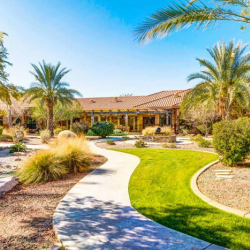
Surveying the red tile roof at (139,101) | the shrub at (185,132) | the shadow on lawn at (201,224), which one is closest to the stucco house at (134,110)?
the red tile roof at (139,101)

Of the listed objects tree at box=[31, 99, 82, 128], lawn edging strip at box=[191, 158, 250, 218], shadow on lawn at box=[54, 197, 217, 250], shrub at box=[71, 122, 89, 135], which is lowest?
shadow on lawn at box=[54, 197, 217, 250]

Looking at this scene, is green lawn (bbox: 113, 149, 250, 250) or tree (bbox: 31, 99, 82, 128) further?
tree (bbox: 31, 99, 82, 128)

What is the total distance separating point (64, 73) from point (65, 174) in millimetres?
15674

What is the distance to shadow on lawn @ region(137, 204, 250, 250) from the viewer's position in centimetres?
302

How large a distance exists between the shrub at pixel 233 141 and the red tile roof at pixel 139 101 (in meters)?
16.2

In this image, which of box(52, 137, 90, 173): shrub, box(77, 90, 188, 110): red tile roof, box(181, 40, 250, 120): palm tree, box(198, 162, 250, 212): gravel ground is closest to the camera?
box(198, 162, 250, 212): gravel ground

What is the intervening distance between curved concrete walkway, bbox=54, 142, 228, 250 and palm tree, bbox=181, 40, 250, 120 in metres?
12.2

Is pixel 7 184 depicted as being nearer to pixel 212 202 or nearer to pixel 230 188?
pixel 212 202

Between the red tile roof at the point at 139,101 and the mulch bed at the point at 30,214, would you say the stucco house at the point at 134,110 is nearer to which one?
the red tile roof at the point at 139,101

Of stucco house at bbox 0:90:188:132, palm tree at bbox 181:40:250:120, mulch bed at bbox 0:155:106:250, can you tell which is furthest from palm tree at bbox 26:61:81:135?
mulch bed at bbox 0:155:106:250

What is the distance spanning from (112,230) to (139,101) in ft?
86.4

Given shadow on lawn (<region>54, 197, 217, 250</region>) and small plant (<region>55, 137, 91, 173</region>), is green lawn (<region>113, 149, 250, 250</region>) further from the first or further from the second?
small plant (<region>55, 137, 91, 173</region>)

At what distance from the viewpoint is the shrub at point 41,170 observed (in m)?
6.42

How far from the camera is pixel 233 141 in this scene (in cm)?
773
